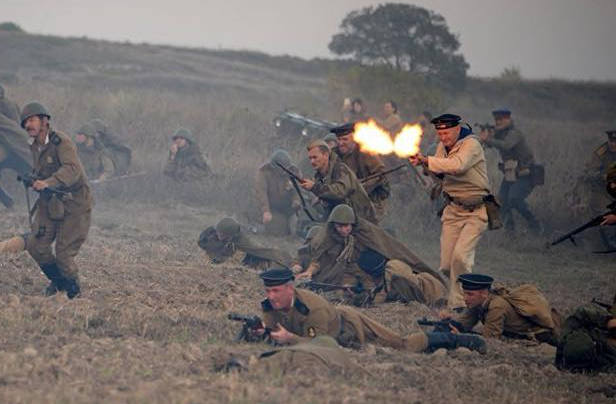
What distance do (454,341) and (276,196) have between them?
7022mm

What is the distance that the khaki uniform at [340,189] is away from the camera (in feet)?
36.6

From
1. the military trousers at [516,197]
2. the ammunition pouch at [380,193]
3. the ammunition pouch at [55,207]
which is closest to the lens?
the ammunition pouch at [55,207]

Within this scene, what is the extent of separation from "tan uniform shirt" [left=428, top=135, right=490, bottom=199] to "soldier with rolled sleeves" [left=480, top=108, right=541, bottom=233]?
6295mm

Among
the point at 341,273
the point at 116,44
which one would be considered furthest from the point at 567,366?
the point at 116,44

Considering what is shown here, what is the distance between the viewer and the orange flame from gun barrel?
9.92 metres

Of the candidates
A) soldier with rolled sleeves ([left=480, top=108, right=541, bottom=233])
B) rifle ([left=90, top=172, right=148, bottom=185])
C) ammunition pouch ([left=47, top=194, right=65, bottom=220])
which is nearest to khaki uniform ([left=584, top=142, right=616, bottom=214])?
soldier with rolled sleeves ([left=480, top=108, right=541, bottom=233])

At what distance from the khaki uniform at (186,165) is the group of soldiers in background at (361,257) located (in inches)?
225

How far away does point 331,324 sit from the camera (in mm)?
8742

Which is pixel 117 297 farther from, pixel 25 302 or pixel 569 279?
pixel 569 279

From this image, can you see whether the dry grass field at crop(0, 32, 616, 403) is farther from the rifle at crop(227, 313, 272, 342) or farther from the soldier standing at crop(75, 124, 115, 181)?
the soldier standing at crop(75, 124, 115, 181)

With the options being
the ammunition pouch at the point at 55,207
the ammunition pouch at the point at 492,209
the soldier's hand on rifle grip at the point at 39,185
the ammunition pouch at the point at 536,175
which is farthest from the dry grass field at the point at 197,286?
the ammunition pouch at the point at 492,209

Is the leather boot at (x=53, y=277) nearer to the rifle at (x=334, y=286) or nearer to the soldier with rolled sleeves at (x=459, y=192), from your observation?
the rifle at (x=334, y=286)

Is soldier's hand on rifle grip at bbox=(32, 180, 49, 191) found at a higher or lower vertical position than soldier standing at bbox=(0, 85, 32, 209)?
higher

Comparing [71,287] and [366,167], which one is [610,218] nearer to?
[366,167]
